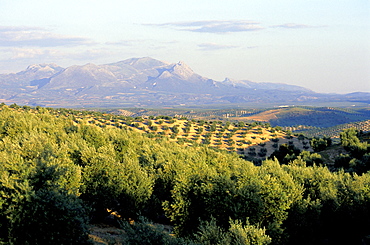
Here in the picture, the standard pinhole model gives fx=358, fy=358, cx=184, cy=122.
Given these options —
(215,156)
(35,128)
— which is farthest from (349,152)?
(35,128)

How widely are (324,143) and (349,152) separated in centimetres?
1205

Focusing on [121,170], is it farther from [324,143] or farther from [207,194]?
[324,143]

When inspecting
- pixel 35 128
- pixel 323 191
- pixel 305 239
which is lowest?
pixel 305 239

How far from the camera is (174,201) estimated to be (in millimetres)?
33188

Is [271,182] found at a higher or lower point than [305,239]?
higher

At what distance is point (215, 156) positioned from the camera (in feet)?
160

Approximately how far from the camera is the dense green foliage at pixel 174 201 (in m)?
21.8

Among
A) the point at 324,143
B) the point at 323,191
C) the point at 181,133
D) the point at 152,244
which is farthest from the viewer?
the point at 181,133

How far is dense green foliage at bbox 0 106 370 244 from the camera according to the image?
2184cm

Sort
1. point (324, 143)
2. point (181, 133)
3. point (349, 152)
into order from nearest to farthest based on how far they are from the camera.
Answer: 1. point (349, 152)
2. point (324, 143)
3. point (181, 133)

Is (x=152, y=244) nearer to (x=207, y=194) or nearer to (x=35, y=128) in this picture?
(x=207, y=194)

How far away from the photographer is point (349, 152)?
71.6 m

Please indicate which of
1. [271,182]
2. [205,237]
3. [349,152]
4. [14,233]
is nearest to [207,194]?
[271,182]

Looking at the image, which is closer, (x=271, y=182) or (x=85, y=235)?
(x=85, y=235)
